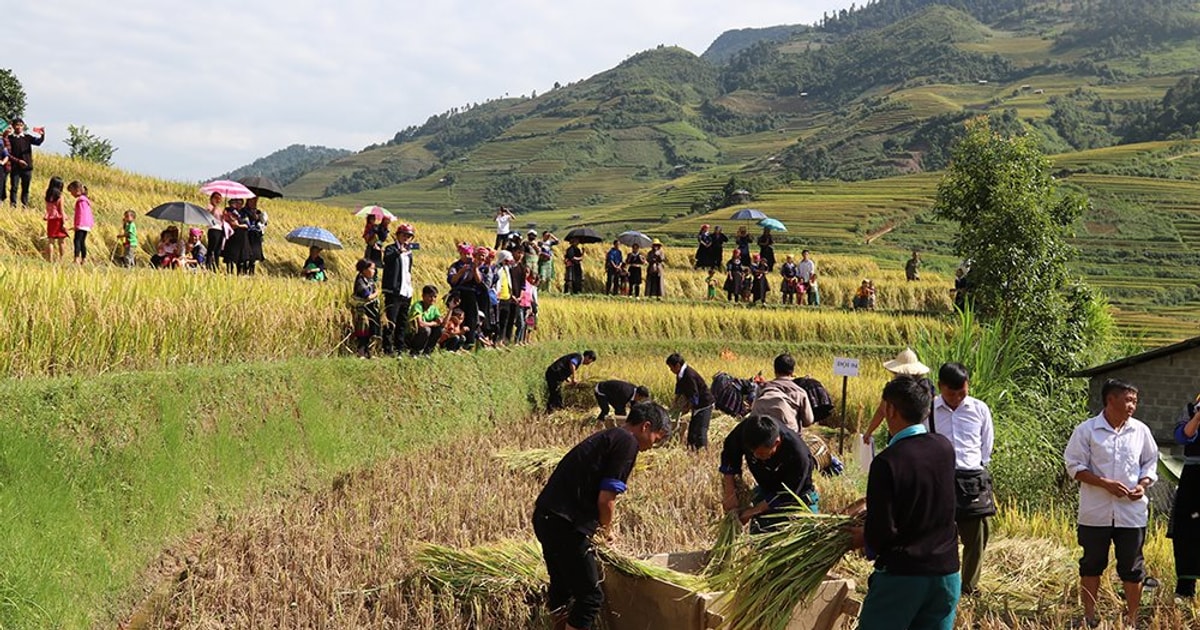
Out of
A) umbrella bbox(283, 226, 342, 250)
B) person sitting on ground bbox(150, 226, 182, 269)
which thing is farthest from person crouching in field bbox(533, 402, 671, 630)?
umbrella bbox(283, 226, 342, 250)

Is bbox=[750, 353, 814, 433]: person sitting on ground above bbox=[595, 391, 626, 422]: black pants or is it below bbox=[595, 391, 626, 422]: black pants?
above

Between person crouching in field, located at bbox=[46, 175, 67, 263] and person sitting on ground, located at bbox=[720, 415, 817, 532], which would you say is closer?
person sitting on ground, located at bbox=[720, 415, 817, 532]

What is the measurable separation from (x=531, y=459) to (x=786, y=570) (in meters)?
5.94

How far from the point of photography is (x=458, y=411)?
1371cm

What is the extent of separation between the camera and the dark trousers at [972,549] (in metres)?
7.12

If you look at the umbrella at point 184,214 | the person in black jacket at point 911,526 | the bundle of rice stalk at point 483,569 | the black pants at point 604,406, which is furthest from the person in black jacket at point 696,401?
the umbrella at point 184,214

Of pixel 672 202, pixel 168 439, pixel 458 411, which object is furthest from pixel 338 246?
pixel 672 202

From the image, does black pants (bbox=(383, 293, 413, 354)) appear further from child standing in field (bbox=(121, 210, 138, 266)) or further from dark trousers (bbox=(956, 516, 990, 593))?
dark trousers (bbox=(956, 516, 990, 593))

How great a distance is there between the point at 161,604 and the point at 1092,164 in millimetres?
85166

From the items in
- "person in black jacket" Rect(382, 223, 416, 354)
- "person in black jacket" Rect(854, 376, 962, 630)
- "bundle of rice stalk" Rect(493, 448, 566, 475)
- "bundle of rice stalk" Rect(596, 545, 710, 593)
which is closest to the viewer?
"person in black jacket" Rect(854, 376, 962, 630)

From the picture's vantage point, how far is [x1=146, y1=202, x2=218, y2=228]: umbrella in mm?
16377

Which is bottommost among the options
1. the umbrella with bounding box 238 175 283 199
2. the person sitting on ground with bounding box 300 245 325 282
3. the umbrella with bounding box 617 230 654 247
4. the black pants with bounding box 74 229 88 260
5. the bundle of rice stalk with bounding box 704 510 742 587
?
the bundle of rice stalk with bounding box 704 510 742 587

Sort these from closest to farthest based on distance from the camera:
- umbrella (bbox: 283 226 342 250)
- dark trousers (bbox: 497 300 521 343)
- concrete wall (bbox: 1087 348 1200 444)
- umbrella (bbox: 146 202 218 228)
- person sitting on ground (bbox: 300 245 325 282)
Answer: person sitting on ground (bbox: 300 245 325 282)
umbrella (bbox: 146 202 218 228)
concrete wall (bbox: 1087 348 1200 444)
dark trousers (bbox: 497 300 521 343)
umbrella (bbox: 283 226 342 250)

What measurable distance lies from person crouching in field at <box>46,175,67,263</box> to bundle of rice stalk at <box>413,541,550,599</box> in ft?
32.2
